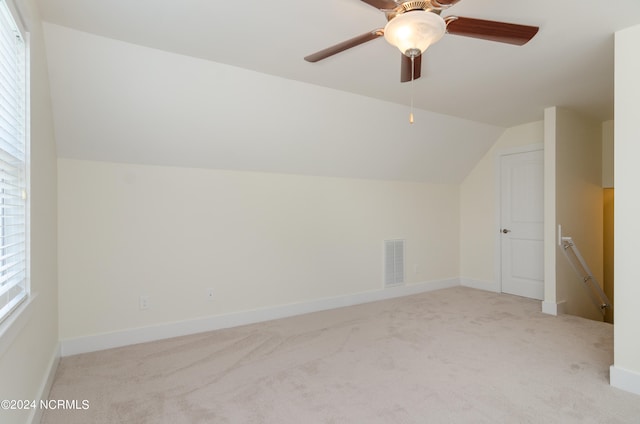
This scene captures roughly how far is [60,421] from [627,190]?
12.4 ft

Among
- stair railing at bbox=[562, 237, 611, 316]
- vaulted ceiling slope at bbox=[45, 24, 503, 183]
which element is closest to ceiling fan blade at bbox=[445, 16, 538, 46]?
vaulted ceiling slope at bbox=[45, 24, 503, 183]

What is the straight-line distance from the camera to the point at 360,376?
2.50 meters

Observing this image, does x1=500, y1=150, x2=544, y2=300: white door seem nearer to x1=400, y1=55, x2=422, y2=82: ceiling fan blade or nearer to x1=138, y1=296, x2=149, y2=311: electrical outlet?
x1=400, y1=55, x2=422, y2=82: ceiling fan blade

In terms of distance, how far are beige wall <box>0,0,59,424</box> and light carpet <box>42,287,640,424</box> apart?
330 millimetres

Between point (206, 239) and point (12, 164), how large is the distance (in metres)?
1.92

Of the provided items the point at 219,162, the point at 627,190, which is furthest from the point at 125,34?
the point at 627,190

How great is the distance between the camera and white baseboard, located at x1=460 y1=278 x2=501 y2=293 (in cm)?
506

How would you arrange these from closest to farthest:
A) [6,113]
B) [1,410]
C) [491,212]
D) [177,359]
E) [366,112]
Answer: [1,410] < [6,113] < [177,359] < [366,112] < [491,212]

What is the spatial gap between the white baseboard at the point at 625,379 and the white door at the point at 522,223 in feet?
7.87

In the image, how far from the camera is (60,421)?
1.98 meters

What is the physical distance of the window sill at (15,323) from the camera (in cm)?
133

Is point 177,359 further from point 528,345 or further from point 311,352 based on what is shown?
point 528,345

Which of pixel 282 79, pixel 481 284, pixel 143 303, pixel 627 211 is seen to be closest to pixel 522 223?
pixel 481 284

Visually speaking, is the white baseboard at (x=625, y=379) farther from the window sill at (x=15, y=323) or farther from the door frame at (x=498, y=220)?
the window sill at (x=15, y=323)
